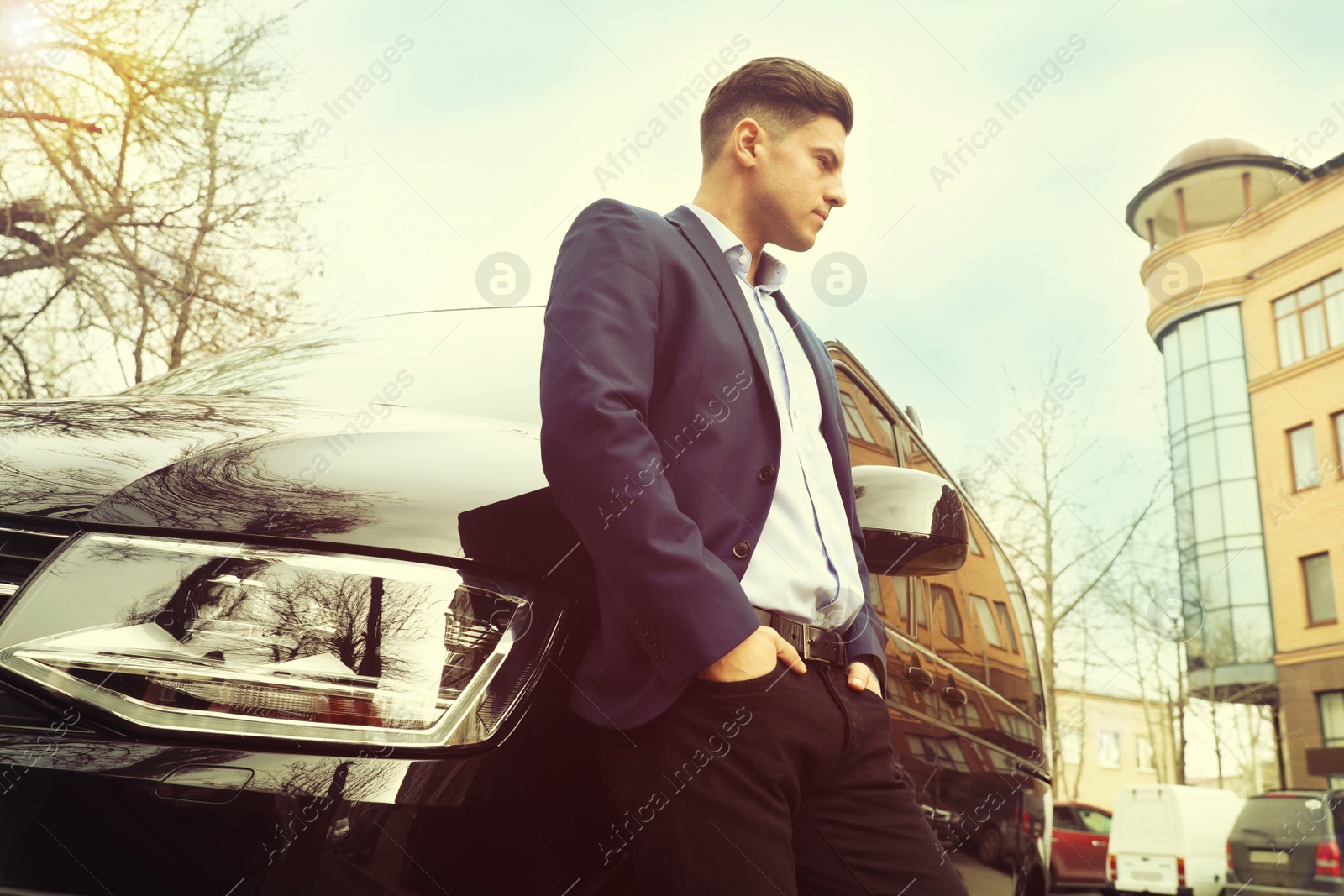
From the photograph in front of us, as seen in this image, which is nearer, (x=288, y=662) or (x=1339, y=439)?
(x=288, y=662)

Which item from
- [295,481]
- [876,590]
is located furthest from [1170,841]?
[295,481]

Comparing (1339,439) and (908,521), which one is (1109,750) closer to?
(1339,439)

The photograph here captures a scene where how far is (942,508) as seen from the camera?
1881 mm

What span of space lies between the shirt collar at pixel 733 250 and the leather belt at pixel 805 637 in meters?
0.62

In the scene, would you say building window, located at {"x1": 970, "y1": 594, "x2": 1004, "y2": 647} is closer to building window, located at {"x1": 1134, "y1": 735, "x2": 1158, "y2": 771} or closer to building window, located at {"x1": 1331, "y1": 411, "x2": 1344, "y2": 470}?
building window, located at {"x1": 1331, "y1": 411, "x2": 1344, "y2": 470}

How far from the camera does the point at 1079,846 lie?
19891mm

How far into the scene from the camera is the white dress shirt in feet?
A: 5.35

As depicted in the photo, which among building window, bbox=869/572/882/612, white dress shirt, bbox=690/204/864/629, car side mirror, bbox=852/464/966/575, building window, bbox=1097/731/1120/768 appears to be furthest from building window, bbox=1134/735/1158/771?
white dress shirt, bbox=690/204/864/629

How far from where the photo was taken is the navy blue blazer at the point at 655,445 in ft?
4.57

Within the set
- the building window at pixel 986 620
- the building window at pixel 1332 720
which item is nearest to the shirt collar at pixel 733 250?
the building window at pixel 986 620

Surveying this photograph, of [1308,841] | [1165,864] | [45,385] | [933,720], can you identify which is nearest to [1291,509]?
[1165,864]

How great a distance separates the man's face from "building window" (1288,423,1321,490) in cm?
3147

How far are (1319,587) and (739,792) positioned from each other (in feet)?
105

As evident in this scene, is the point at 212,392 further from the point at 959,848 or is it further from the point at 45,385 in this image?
the point at 45,385
